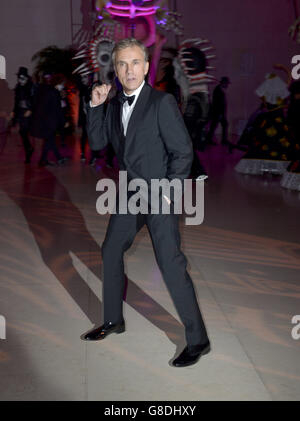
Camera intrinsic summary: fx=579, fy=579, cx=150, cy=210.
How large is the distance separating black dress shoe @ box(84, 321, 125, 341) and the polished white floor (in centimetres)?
4

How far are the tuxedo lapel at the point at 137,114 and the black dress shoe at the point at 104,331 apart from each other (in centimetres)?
102

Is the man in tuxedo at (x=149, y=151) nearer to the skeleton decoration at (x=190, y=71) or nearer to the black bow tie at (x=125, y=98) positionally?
the black bow tie at (x=125, y=98)

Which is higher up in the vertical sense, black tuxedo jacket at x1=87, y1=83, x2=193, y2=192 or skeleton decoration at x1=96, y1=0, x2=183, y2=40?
skeleton decoration at x1=96, y1=0, x2=183, y2=40

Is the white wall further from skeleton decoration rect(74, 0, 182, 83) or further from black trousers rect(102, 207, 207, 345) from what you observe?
black trousers rect(102, 207, 207, 345)

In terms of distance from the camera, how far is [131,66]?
269cm

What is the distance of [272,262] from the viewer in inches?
176

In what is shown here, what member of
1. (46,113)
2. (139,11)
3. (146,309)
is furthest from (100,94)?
(139,11)

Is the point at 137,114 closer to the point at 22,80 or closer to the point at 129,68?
the point at 129,68

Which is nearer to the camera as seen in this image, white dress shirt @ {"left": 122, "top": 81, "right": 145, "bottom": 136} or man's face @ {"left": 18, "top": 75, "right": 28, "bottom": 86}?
white dress shirt @ {"left": 122, "top": 81, "right": 145, "bottom": 136}

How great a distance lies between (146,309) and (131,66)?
152 cm

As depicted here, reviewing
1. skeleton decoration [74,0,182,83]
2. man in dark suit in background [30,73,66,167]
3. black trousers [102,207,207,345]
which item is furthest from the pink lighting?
black trousers [102,207,207,345]

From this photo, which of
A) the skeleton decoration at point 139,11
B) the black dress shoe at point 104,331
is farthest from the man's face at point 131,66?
→ the skeleton decoration at point 139,11

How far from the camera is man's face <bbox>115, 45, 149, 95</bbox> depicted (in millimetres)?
2680

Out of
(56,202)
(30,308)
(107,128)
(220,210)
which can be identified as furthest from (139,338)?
(56,202)
